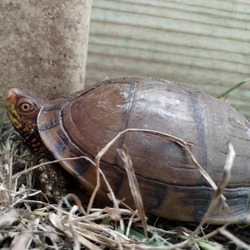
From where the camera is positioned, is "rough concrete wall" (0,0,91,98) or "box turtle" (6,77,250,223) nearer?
"box turtle" (6,77,250,223)

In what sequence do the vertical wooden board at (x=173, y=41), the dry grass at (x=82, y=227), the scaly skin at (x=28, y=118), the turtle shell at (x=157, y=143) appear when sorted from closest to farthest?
the dry grass at (x=82, y=227) → the turtle shell at (x=157, y=143) → the scaly skin at (x=28, y=118) → the vertical wooden board at (x=173, y=41)

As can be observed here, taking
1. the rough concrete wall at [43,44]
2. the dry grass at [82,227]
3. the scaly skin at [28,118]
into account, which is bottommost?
the dry grass at [82,227]

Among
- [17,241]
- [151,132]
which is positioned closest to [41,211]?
[17,241]

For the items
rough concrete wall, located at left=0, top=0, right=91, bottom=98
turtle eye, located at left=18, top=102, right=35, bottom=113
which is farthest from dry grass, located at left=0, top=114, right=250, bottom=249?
rough concrete wall, located at left=0, top=0, right=91, bottom=98

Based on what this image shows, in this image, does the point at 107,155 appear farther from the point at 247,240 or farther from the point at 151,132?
the point at 247,240

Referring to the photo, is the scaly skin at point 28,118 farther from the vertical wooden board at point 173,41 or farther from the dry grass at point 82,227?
the vertical wooden board at point 173,41

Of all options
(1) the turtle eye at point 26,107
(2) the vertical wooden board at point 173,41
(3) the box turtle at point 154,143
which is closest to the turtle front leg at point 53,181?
(3) the box turtle at point 154,143

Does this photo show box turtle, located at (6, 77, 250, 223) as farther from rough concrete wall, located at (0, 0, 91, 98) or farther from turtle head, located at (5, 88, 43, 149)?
rough concrete wall, located at (0, 0, 91, 98)

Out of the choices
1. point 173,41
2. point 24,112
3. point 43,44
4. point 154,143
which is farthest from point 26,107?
point 173,41

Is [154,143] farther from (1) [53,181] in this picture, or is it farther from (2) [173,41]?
(2) [173,41]
